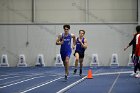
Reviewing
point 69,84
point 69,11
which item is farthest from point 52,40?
point 69,84

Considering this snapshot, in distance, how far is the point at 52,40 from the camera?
2620cm

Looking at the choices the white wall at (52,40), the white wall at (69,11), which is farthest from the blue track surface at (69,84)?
the white wall at (69,11)

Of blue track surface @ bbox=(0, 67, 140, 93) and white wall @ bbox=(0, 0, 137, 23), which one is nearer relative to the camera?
blue track surface @ bbox=(0, 67, 140, 93)

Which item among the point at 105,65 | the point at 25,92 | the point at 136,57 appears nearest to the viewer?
the point at 25,92

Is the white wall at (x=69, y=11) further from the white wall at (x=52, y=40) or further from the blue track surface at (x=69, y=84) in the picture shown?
the blue track surface at (x=69, y=84)

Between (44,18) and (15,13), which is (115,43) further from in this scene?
(15,13)

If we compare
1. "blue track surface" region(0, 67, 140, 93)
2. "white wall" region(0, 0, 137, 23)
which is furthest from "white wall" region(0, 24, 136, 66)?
"blue track surface" region(0, 67, 140, 93)

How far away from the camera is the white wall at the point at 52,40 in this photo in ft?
84.7

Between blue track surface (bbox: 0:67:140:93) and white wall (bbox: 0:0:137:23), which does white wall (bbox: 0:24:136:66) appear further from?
blue track surface (bbox: 0:67:140:93)

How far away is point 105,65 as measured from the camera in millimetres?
25766

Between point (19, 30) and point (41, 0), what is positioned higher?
point (41, 0)

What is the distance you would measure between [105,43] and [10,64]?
674 cm

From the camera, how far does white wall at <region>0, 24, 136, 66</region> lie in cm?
2582

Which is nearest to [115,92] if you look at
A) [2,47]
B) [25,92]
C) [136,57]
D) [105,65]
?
[25,92]
